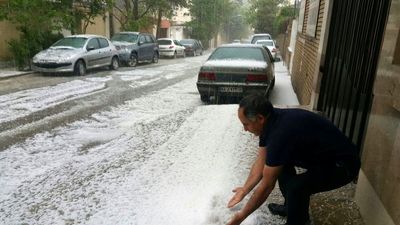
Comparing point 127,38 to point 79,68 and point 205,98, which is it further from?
point 205,98

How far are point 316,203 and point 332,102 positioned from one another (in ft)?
7.00

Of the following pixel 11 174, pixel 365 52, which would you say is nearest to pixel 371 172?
pixel 365 52

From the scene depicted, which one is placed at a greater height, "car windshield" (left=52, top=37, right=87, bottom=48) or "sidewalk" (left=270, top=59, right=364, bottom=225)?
"car windshield" (left=52, top=37, right=87, bottom=48)

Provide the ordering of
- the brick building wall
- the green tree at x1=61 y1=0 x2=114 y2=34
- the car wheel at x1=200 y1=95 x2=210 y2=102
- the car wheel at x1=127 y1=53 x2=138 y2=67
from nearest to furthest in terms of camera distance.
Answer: the brick building wall < the car wheel at x1=200 y1=95 x2=210 y2=102 < the green tree at x1=61 y1=0 x2=114 y2=34 < the car wheel at x1=127 y1=53 x2=138 y2=67

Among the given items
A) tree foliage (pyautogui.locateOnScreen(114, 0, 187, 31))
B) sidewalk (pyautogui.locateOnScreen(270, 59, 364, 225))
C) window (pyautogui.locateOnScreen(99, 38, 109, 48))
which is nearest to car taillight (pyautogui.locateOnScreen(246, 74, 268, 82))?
sidewalk (pyautogui.locateOnScreen(270, 59, 364, 225))

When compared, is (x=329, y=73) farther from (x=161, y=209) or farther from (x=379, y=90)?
(x=161, y=209)

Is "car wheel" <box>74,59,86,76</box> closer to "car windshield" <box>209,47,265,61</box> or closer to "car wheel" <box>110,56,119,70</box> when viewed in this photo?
"car wheel" <box>110,56,119,70</box>

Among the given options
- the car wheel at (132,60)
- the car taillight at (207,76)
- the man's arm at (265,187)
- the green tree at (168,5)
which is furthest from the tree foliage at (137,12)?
the man's arm at (265,187)

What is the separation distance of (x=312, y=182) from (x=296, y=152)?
30 centimetres

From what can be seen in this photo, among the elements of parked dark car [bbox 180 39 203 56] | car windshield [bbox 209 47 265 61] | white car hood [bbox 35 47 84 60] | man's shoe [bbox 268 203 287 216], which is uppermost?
car windshield [bbox 209 47 265 61]

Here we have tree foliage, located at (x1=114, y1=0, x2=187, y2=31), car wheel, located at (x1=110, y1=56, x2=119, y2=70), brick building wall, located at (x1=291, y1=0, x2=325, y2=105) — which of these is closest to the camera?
brick building wall, located at (x1=291, y1=0, x2=325, y2=105)

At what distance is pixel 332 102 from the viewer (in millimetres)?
5082

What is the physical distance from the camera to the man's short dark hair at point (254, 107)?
2.43 meters

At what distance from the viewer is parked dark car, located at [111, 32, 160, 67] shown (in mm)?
17609
